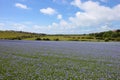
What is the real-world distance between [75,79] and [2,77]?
449 inches

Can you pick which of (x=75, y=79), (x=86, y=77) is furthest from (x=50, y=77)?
(x=86, y=77)

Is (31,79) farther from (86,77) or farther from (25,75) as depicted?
(86,77)

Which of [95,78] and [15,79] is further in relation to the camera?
[95,78]

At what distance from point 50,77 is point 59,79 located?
188cm

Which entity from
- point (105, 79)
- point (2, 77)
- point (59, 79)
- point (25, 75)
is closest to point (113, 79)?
point (105, 79)

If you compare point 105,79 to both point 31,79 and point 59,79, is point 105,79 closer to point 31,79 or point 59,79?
point 59,79

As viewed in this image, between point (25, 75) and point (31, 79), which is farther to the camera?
point (25, 75)

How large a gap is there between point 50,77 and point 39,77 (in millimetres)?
1777

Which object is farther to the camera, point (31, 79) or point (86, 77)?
point (86, 77)

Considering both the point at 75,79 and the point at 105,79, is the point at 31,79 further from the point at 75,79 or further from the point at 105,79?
the point at 105,79

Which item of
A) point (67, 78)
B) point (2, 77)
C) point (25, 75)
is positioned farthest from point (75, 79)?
point (2, 77)

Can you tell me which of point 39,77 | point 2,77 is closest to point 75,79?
point 39,77

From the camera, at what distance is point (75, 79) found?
2605cm

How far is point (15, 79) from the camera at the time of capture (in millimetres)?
24797
